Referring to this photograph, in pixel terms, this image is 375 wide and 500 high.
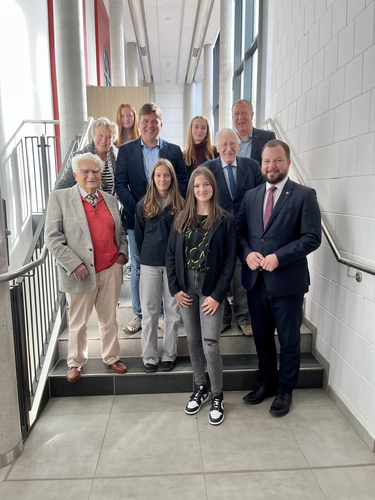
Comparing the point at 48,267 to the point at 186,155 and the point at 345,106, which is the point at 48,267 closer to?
the point at 186,155

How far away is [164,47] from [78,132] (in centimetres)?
870

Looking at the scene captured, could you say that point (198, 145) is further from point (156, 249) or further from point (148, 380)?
point (148, 380)

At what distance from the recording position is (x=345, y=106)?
236 centimetres

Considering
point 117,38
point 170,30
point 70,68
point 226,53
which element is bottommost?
point 70,68

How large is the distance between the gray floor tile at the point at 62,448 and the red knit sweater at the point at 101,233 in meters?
0.94

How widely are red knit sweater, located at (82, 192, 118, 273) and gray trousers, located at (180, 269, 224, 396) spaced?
553 millimetres

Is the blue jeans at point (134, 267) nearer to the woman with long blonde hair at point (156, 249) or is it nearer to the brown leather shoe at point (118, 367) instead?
the woman with long blonde hair at point (156, 249)

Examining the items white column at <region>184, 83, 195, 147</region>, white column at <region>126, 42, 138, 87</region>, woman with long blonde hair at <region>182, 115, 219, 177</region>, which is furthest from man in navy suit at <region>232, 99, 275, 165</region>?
white column at <region>184, 83, 195, 147</region>

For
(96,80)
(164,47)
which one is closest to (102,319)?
(96,80)

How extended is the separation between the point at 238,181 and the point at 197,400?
4.90 ft

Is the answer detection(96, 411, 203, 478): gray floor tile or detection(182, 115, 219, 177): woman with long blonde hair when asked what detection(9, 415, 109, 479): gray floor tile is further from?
detection(182, 115, 219, 177): woman with long blonde hair

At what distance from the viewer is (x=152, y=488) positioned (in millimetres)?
1802

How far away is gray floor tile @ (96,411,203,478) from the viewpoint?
76.2 inches

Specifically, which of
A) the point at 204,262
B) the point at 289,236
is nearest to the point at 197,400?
the point at 204,262
